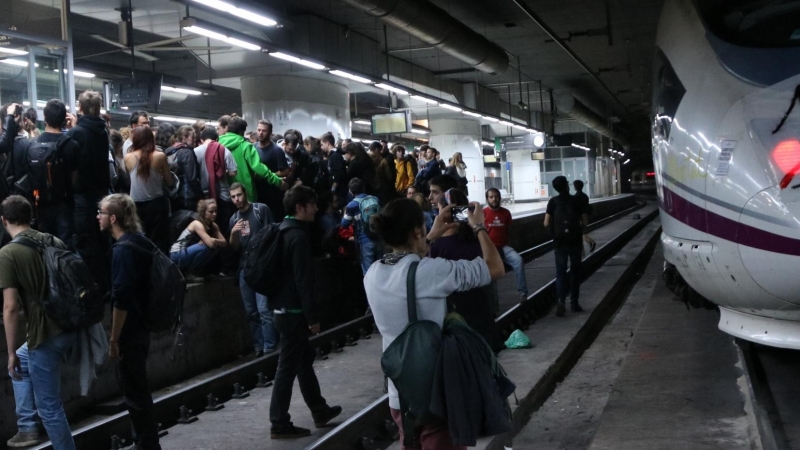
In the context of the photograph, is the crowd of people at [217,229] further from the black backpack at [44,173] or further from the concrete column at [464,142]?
the concrete column at [464,142]

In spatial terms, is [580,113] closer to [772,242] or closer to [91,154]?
[91,154]

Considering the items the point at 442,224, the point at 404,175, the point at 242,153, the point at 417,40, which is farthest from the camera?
the point at 417,40

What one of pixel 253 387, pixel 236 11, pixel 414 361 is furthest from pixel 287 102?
pixel 414 361

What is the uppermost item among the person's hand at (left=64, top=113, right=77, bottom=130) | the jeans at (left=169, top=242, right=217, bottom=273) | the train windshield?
the train windshield

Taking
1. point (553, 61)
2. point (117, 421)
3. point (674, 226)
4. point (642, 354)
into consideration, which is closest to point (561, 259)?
point (642, 354)

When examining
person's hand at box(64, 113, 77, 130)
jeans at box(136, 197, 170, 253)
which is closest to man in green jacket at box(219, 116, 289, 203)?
jeans at box(136, 197, 170, 253)

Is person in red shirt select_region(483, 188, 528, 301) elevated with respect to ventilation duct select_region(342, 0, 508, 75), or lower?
lower

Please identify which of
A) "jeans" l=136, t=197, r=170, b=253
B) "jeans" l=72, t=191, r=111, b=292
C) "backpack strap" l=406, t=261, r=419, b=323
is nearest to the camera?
"backpack strap" l=406, t=261, r=419, b=323

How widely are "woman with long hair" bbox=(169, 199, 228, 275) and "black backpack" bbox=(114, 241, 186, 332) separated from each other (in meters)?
3.97

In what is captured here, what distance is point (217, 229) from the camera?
975 cm

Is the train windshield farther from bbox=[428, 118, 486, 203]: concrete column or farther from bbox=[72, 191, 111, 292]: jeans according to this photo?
bbox=[428, 118, 486, 203]: concrete column

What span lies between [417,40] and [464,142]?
12.3 m

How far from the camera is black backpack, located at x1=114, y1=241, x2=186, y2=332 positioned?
5.44 metres

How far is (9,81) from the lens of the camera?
9.14 metres
